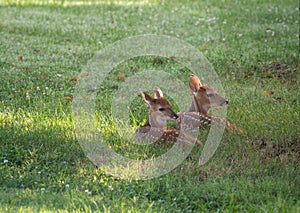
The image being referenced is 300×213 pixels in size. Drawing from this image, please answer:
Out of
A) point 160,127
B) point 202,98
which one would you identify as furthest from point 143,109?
point 160,127

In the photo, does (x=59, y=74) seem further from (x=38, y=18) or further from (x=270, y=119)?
(x=38, y=18)

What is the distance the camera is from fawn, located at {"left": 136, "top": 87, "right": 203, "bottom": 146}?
6750 mm

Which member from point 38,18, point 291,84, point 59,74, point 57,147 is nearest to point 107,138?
point 57,147

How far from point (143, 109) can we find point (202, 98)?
0.81 m

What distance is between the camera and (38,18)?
43.6ft

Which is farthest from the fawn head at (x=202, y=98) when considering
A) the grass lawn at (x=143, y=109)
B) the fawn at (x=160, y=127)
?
the fawn at (x=160, y=127)

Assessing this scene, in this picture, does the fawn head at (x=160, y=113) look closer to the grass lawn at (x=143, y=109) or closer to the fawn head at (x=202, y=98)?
the grass lawn at (x=143, y=109)

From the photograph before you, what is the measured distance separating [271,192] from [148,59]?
17.0ft

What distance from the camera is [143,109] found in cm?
793

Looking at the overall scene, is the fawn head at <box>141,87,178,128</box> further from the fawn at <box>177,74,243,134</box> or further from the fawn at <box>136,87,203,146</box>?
the fawn at <box>177,74,243,134</box>

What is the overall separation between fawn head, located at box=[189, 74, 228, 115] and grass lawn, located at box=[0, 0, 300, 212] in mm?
282

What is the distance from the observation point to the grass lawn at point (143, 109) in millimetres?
5520

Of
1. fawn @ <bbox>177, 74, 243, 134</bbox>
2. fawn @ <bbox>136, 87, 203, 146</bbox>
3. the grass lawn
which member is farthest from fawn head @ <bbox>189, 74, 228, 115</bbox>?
fawn @ <bbox>136, 87, 203, 146</bbox>

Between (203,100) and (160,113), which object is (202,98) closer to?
(203,100)
